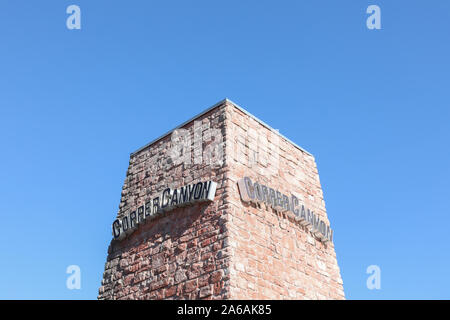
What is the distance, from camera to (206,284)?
7.42 m

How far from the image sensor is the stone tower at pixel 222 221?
7676mm

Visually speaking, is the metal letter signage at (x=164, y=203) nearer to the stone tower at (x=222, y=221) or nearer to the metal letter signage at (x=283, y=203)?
the stone tower at (x=222, y=221)

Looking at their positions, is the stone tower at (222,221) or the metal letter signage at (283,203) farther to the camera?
the metal letter signage at (283,203)

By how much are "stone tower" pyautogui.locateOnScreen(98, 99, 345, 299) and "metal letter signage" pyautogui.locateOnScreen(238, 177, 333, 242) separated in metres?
0.02

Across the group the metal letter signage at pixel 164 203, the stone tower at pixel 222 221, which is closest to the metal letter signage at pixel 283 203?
the stone tower at pixel 222 221

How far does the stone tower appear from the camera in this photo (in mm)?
7676

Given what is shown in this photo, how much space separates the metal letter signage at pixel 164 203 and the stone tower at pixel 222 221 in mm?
20

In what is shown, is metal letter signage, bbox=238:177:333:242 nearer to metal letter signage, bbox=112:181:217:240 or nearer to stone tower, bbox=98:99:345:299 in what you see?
stone tower, bbox=98:99:345:299

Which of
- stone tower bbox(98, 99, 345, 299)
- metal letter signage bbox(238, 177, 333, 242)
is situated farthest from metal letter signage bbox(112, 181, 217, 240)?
metal letter signage bbox(238, 177, 333, 242)

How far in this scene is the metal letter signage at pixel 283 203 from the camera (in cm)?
820
